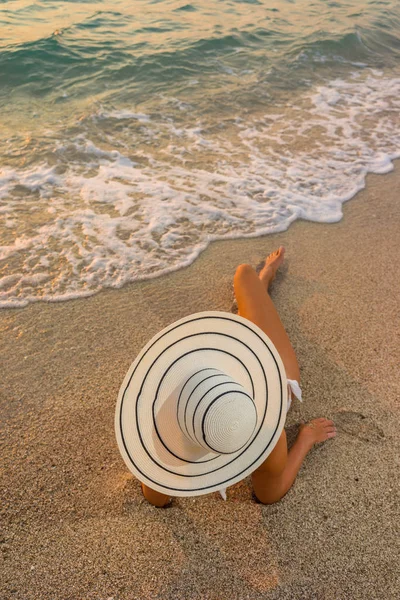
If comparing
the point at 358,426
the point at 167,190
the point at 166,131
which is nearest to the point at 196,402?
the point at 358,426

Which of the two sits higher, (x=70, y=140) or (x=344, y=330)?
(x=70, y=140)

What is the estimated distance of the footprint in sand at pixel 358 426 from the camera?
2166 mm

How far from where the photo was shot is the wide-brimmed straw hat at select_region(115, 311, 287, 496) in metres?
1.36

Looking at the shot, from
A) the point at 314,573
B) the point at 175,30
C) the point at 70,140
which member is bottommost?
the point at 314,573

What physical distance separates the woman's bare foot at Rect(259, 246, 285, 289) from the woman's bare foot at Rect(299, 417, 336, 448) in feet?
3.65

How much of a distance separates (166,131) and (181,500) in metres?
4.51

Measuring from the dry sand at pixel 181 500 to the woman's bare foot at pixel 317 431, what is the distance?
5 cm

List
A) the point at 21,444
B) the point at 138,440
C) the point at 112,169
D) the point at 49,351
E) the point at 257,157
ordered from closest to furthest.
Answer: the point at 138,440 → the point at 21,444 → the point at 49,351 → the point at 112,169 → the point at 257,157

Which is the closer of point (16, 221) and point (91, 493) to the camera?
point (91, 493)

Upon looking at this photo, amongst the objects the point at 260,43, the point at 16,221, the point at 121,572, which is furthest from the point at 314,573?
the point at 260,43

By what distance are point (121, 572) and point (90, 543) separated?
17cm

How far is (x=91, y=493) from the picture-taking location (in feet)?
6.30

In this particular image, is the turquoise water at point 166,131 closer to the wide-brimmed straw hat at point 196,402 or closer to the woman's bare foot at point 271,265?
the woman's bare foot at point 271,265

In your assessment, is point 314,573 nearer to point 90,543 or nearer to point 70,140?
point 90,543
